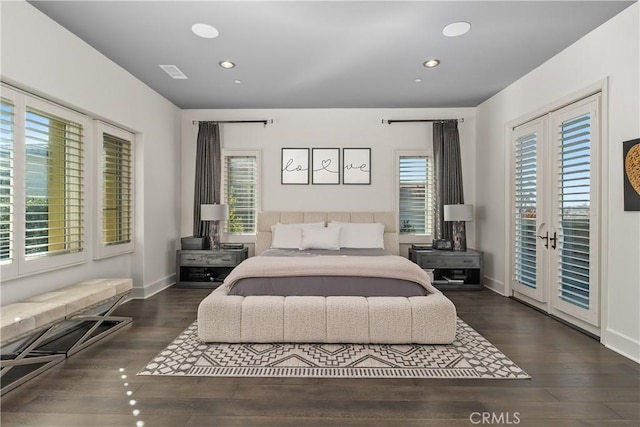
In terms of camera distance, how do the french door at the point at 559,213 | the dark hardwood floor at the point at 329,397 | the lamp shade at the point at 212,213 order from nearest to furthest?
the dark hardwood floor at the point at 329,397 → the french door at the point at 559,213 → the lamp shade at the point at 212,213

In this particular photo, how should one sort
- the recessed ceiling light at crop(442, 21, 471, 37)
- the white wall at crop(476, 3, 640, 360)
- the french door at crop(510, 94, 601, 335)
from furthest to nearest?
the french door at crop(510, 94, 601, 335)
the recessed ceiling light at crop(442, 21, 471, 37)
the white wall at crop(476, 3, 640, 360)

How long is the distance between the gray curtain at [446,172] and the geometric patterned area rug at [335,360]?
8.19ft

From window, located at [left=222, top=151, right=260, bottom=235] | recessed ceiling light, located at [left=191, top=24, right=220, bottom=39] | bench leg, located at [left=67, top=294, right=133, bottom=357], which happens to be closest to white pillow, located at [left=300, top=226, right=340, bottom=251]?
window, located at [left=222, top=151, right=260, bottom=235]

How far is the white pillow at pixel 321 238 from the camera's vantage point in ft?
15.1

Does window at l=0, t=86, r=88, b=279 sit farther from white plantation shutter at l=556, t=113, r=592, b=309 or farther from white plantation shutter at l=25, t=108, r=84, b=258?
white plantation shutter at l=556, t=113, r=592, b=309

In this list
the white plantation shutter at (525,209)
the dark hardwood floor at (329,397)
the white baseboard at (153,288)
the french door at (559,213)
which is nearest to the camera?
the dark hardwood floor at (329,397)

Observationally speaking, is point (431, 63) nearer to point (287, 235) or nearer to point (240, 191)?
point (287, 235)

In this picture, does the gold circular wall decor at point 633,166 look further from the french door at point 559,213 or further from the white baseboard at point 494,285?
the white baseboard at point 494,285

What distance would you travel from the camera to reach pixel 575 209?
3.29m

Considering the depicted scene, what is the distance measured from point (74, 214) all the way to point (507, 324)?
14.9ft

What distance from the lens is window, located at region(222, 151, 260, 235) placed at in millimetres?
5508

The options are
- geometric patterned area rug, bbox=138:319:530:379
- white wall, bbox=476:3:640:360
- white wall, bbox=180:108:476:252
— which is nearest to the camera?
geometric patterned area rug, bbox=138:319:530:379

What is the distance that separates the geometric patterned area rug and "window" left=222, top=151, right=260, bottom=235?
271 centimetres

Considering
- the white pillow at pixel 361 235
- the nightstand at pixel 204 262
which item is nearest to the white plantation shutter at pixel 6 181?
the nightstand at pixel 204 262
